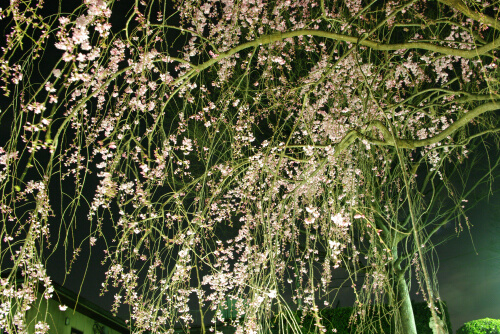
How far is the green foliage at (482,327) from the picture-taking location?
738 centimetres

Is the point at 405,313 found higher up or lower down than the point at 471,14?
lower down

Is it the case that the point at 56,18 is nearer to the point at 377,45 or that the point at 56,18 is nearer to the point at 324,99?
the point at 377,45

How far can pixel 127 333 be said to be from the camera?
1145cm

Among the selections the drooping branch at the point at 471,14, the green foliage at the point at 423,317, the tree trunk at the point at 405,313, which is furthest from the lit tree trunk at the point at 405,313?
the drooping branch at the point at 471,14

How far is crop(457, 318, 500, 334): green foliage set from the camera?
24.2 feet

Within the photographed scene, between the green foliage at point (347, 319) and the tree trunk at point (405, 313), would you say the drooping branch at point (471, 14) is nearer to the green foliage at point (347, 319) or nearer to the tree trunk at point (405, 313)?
the tree trunk at point (405, 313)

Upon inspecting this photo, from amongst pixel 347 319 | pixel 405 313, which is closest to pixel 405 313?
pixel 405 313

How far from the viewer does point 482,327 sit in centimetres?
753

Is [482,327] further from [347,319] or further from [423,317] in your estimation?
[347,319]

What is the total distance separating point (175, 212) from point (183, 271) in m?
0.51

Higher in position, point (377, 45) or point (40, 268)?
point (377, 45)

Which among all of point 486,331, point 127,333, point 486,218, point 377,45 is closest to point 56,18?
point 377,45

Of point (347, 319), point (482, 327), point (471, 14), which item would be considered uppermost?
point (471, 14)

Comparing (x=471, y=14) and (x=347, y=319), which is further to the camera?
(x=347, y=319)
